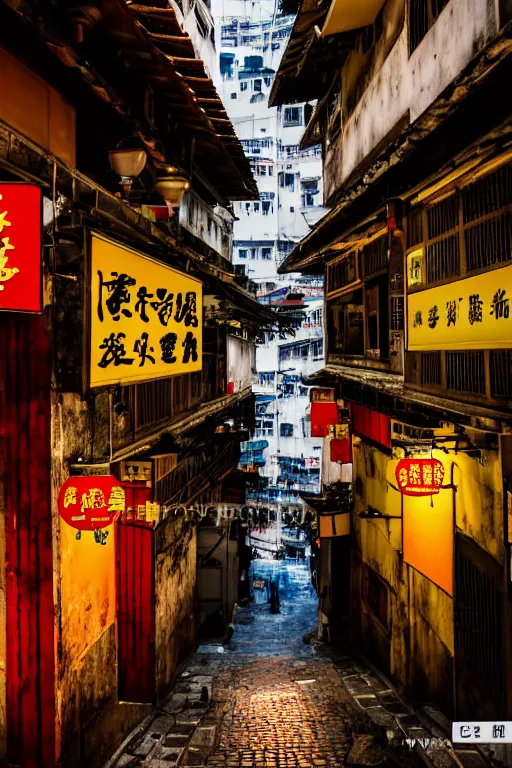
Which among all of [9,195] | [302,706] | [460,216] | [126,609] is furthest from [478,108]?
[302,706]

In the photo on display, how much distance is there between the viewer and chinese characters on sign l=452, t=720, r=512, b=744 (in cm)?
681

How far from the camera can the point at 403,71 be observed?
13609mm

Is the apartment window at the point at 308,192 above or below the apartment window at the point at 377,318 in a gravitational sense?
above

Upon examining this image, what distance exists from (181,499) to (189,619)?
5016 mm

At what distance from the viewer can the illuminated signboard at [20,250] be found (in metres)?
6.10

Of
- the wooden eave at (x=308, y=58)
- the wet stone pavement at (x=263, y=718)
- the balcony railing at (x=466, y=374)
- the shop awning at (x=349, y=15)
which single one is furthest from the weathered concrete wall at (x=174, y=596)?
the wooden eave at (x=308, y=58)

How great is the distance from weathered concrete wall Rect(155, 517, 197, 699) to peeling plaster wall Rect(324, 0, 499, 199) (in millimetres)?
11862

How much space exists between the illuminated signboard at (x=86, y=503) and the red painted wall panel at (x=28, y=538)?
0.31 metres

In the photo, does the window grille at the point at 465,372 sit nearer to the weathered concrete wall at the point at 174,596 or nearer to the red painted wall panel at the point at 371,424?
the red painted wall panel at the point at 371,424

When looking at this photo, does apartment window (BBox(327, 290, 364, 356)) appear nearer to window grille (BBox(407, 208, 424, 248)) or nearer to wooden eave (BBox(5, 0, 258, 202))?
window grille (BBox(407, 208, 424, 248))

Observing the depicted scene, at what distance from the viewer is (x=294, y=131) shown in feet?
204

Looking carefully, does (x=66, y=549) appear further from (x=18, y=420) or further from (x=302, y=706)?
(x=302, y=706)

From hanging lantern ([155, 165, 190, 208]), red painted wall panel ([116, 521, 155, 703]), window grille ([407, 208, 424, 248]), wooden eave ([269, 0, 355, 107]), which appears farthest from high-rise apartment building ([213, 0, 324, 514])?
window grille ([407, 208, 424, 248])

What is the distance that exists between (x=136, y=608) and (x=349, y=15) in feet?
53.6
